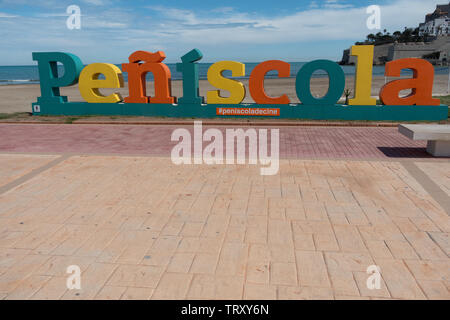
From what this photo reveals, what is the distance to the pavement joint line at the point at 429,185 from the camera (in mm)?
6656

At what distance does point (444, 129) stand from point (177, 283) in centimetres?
871

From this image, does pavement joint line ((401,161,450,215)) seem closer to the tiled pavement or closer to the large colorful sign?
the tiled pavement

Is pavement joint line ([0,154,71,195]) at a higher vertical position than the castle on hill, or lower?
lower

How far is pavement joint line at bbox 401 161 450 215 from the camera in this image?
6.66 m

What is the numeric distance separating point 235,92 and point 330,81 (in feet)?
12.6

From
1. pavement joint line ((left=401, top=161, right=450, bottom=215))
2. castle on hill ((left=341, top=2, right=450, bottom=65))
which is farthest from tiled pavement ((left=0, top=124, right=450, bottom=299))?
castle on hill ((left=341, top=2, right=450, bottom=65))

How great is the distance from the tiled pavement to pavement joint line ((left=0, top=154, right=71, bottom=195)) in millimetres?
111

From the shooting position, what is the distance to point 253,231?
561cm

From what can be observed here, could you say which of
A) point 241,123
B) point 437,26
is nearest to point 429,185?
point 241,123

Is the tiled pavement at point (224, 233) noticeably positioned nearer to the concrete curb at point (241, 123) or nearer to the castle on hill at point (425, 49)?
the concrete curb at point (241, 123)

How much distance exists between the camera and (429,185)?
7.54m
